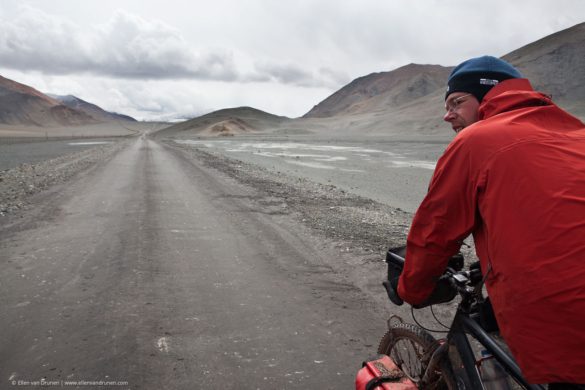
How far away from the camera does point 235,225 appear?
833 cm

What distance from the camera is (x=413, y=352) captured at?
2.63 metres

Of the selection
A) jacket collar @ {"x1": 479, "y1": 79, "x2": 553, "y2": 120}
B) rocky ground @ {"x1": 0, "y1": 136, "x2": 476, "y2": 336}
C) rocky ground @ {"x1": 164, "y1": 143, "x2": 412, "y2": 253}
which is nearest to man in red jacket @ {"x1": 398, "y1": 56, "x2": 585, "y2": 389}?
jacket collar @ {"x1": 479, "y1": 79, "x2": 553, "y2": 120}

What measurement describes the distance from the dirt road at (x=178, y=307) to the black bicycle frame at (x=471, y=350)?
4.60 ft

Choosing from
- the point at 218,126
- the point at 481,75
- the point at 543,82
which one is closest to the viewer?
the point at 481,75

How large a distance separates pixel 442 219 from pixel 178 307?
3.50m

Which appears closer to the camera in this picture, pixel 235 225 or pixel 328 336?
pixel 328 336

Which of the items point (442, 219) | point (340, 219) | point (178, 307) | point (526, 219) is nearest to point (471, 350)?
point (442, 219)

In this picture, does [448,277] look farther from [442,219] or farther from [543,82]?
[543,82]

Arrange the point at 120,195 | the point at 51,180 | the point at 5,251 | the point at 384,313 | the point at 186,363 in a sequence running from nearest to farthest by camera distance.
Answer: the point at 186,363 < the point at 384,313 < the point at 5,251 < the point at 120,195 < the point at 51,180

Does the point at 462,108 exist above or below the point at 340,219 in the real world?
above

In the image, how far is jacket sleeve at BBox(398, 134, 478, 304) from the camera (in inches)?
65.3

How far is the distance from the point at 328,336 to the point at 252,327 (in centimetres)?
71

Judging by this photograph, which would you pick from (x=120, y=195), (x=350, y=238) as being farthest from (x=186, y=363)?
(x=120, y=195)

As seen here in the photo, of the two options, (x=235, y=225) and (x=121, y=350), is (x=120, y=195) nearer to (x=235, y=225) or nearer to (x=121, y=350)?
(x=235, y=225)
